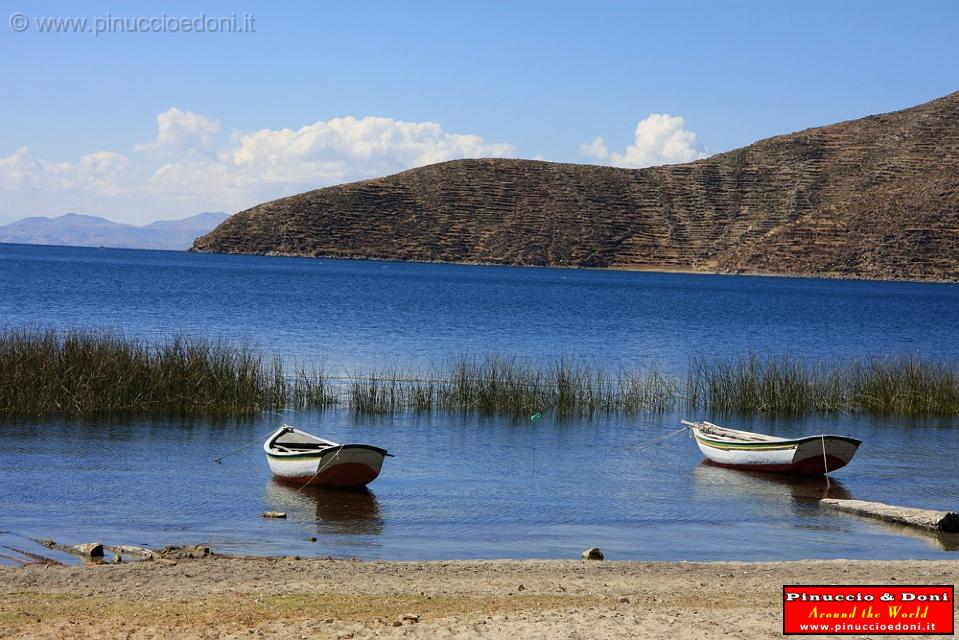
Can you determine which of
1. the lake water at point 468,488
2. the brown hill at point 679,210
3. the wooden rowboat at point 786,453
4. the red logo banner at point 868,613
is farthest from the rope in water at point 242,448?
the brown hill at point 679,210

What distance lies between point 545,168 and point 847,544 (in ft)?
432

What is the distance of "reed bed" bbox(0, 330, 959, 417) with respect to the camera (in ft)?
67.1

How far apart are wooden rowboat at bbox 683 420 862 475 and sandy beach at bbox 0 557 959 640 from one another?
6.06 m

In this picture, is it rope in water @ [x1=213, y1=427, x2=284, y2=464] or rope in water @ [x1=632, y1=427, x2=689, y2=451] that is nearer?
rope in water @ [x1=213, y1=427, x2=284, y2=464]

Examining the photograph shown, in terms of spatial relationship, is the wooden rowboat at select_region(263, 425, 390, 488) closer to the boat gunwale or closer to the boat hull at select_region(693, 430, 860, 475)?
the boat gunwale

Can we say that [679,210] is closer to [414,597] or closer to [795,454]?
[795,454]

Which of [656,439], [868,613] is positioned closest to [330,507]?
[868,613]

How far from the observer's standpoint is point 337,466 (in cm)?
1570

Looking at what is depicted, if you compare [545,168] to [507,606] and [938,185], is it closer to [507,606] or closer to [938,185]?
[938,185]

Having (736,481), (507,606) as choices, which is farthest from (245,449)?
(507,606)

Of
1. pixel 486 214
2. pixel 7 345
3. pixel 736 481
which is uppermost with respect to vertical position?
pixel 486 214

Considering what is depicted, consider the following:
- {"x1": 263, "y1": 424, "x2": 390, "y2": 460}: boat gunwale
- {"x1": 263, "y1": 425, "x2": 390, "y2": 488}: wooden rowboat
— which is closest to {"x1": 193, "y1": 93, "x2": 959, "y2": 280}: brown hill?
{"x1": 263, "y1": 424, "x2": 390, "y2": 460}: boat gunwale

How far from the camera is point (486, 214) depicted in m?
137

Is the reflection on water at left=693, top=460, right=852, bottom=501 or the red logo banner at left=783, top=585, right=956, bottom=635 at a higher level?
the red logo banner at left=783, top=585, right=956, bottom=635
